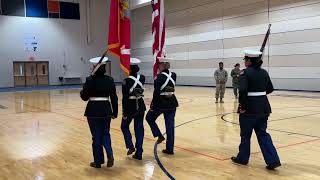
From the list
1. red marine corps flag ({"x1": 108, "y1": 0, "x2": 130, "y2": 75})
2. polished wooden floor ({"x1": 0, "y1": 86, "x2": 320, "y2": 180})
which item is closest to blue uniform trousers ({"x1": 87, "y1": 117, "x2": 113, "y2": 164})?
polished wooden floor ({"x1": 0, "y1": 86, "x2": 320, "y2": 180})

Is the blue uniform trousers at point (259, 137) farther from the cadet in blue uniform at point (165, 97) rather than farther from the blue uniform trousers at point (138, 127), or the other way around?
the blue uniform trousers at point (138, 127)

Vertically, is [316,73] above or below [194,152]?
above

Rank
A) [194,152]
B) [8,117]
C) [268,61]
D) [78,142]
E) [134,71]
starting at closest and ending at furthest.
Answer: [134,71] → [194,152] → [78,142] → [8,117] → [268,61]

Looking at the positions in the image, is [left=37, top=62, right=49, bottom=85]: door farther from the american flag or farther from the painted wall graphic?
the american flag

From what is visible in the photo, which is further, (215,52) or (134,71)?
(215,52)

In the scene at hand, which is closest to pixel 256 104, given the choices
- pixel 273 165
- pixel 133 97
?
pixel 273 165

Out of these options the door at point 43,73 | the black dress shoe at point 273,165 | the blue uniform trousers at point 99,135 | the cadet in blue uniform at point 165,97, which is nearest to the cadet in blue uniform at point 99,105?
the blue uniform trousers at point 99,135

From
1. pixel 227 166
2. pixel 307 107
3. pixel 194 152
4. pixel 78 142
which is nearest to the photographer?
pixel 227 166

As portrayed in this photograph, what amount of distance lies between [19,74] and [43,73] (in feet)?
6.92

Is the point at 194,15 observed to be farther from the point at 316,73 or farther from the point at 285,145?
the point at 285,145

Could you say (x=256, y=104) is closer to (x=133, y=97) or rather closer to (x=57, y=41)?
(x=133, y=97)

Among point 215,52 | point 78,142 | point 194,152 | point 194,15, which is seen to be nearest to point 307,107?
point 194,152

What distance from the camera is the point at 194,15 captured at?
2802 cm

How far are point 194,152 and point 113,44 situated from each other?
2.59 m
